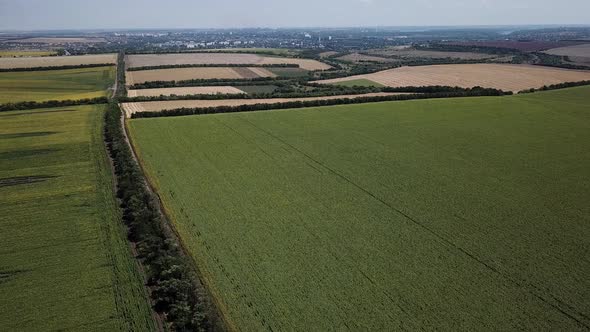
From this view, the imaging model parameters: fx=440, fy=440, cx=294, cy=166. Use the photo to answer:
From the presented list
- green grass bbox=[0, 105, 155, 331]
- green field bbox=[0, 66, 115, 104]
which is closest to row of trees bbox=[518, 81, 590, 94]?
green grass bbox=[0, 105, 155, 331]

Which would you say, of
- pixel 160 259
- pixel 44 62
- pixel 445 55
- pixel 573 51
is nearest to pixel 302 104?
pixel 160 259

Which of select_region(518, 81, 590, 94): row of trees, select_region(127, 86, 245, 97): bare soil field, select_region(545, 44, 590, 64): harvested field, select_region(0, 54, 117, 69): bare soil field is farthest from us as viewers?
select_region(545, 44, 590, 64): harvested field

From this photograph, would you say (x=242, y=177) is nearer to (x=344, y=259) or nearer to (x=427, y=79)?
(x=344, y=259)

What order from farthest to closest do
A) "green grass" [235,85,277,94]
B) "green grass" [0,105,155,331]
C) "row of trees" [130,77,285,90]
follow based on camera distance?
1. "row of trees" [130,77,285,90]
2. "green grass" [235,85,277,94]
3. "green grass" [0,105,155,331]

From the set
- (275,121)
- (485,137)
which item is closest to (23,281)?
(275,121)

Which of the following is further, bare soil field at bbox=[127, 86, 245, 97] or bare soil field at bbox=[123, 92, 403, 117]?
bare soil field at bbox=[127, 86, 245, 97]

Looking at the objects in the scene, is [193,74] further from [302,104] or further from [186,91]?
[302,104]

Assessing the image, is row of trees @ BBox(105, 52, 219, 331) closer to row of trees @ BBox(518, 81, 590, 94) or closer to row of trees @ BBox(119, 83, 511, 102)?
row of trees @ BBox(119, 83, 511, 102)
